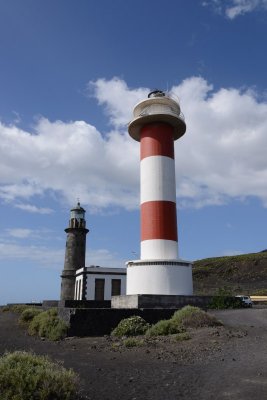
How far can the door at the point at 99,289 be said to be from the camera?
102ft

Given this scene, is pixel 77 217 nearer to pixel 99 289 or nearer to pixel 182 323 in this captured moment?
pixel 99 289

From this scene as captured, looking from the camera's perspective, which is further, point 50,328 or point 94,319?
point 50,328

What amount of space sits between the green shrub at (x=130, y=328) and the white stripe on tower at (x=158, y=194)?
4587 millimetres

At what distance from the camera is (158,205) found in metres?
18.8

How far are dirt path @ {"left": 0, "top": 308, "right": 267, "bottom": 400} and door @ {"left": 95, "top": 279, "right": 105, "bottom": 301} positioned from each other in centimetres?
1714

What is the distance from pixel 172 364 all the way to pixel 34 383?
13.5ft

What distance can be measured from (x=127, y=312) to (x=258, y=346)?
6.15 meters

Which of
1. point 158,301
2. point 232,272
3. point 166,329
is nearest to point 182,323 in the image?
point 166,329

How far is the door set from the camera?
31.0 m

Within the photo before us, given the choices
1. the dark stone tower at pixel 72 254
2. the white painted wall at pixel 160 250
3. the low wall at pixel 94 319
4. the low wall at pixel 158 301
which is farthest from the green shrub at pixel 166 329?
the dark stone tower at pixel 72 254

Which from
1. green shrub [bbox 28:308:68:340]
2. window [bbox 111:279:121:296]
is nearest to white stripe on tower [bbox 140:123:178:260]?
green shrub [bbox 28:308:68:340]

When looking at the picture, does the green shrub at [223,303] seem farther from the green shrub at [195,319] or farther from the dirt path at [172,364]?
the green shrub at [195,319]

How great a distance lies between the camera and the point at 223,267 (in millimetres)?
62500

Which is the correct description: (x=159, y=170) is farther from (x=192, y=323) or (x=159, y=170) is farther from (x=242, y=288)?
(x=242, y=288)
